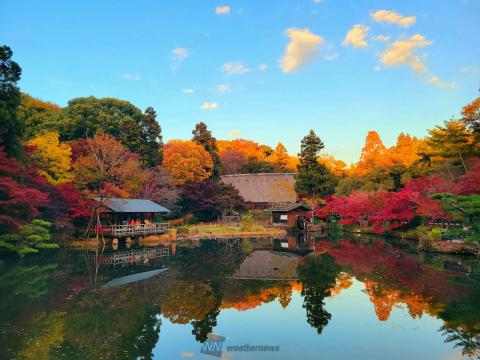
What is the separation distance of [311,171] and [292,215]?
613cm

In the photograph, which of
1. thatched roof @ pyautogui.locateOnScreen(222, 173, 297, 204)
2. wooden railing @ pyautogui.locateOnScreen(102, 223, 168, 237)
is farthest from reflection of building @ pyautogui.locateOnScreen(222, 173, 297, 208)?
wooden railing @ pyautogui.locateOnScreen(102, 223, 168, 237)

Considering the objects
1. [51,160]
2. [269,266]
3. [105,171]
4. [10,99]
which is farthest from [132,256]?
[10,99]

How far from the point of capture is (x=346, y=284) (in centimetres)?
1603

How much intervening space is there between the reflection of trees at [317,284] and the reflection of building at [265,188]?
27892 mm

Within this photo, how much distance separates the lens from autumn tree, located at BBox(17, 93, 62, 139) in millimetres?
38375

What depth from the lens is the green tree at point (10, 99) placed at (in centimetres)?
2203

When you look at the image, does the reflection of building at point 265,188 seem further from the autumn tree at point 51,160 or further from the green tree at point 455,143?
the autumn tree at point 51,160

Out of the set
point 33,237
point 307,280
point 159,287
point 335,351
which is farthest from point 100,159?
point 335,351

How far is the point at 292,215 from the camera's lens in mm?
42875

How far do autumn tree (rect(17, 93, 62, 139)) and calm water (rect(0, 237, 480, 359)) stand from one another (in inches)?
876

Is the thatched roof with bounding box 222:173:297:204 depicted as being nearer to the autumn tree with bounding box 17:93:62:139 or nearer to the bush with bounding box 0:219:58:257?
the autumn tree with bounding box 17:93:62:139

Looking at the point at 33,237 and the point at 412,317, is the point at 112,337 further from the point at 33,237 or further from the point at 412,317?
the point at 33,237

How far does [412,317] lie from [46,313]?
12.2 metres

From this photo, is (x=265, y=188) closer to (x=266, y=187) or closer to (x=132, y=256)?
(x=266, y=187)
